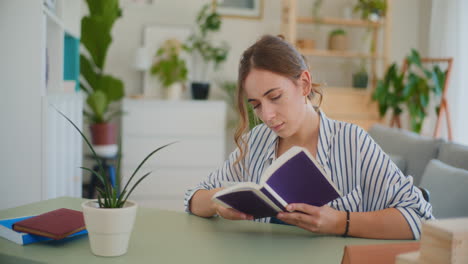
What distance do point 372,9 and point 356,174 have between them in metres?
3.99

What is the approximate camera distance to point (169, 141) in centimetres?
465

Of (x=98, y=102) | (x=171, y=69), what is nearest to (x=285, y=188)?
(x=98, y=102)

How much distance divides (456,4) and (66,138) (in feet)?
12.8

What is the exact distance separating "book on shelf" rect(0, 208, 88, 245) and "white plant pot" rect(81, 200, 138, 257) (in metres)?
0.11

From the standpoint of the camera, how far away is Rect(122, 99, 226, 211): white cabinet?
4.59m

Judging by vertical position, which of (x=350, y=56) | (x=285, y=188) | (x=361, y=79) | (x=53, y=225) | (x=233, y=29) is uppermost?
(x=233, y=29)

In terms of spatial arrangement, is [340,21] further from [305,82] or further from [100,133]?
[305,82]

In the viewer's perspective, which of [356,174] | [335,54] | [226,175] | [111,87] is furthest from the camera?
[335,54]

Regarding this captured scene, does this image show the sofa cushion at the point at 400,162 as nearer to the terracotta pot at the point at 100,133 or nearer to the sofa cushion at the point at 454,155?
the sofa cushion at the point at 454,155

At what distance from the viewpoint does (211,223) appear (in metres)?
1.40

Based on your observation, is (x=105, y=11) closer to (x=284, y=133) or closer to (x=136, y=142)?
(x=136, y=142)

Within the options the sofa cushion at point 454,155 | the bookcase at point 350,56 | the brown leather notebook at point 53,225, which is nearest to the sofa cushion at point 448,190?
the sofa cushion at point 454,155

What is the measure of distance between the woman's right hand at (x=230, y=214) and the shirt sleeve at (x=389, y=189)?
1.22 feet

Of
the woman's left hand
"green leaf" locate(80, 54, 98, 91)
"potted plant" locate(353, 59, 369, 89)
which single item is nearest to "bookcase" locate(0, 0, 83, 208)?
the woman's left hand
